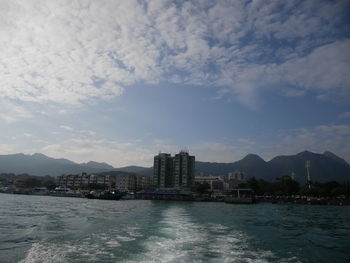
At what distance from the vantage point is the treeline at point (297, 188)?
108938 millimetres

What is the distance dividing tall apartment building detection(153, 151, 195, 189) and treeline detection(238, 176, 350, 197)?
3335 cm

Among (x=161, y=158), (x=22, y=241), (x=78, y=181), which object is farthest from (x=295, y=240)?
(x=78, y=181)

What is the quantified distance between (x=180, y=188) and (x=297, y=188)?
6039 centimetres

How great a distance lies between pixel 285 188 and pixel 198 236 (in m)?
112

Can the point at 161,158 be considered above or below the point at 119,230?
above

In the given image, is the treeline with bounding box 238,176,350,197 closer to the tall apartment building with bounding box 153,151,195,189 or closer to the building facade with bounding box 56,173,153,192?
the tall apartment building with bounding box 153,151,195,189

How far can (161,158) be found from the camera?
152 m

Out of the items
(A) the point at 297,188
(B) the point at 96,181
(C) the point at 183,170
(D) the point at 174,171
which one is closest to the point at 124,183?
(B) the point at 96,181

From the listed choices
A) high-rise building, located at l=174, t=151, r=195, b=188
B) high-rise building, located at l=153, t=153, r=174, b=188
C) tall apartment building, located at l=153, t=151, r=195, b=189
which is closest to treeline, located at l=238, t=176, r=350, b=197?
high-rise building, located at l=174, t=151, r=195, b=188

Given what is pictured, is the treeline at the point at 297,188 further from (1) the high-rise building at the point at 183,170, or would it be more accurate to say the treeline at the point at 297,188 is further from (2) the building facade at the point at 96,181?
(2) the building facade at the point at 96,181

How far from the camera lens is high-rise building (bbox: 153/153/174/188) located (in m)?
150

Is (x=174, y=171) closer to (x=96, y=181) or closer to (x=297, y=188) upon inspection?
(x=96, y=181)

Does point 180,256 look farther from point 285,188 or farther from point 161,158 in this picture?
point 161,158

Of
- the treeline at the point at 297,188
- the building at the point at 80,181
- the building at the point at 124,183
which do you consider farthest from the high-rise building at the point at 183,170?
the building at the point at 80,181
